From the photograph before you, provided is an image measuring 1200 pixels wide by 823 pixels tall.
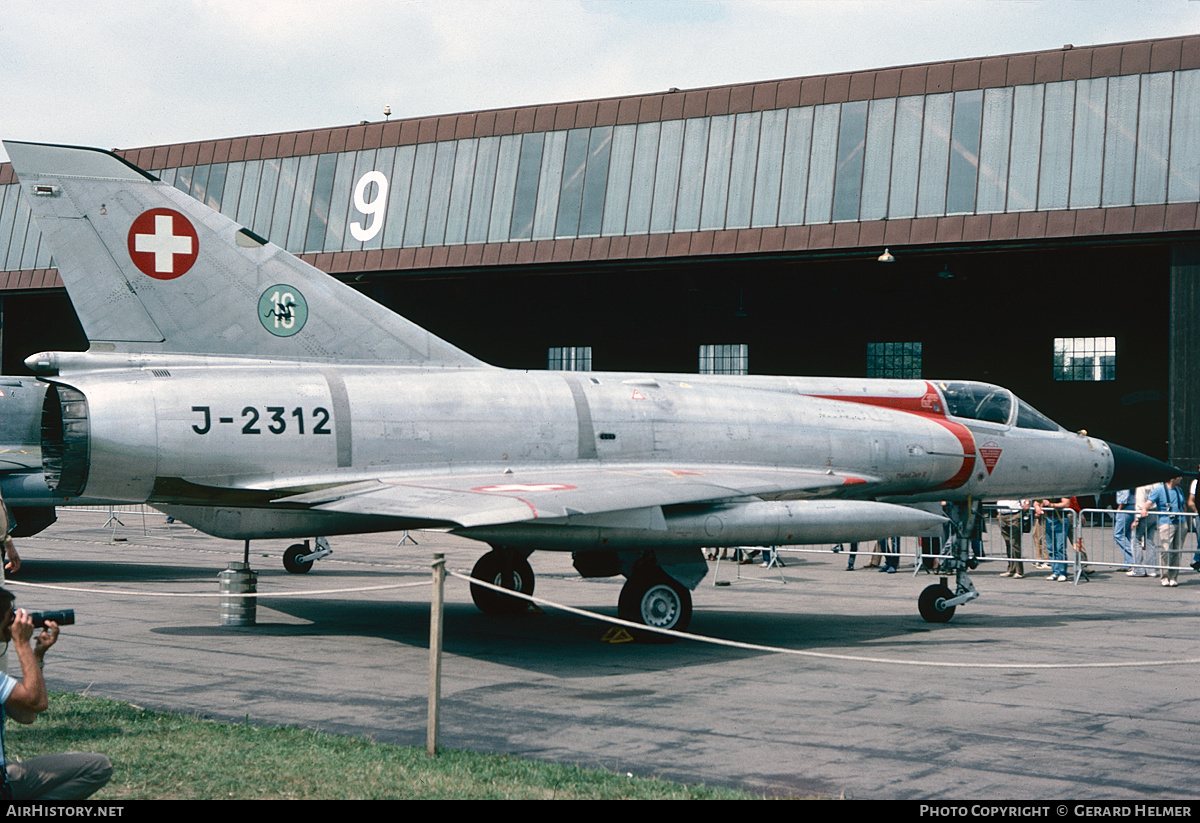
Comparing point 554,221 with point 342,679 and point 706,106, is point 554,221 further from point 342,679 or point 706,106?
point 342,679

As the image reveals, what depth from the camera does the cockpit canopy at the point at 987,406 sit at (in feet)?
48.0

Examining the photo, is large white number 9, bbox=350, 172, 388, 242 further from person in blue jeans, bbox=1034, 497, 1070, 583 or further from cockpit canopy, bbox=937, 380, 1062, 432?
cockpit canopy, bbox=937, 380, 1062, 432

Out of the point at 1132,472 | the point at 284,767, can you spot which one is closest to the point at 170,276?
the point at 284,767

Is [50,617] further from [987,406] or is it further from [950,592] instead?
[987,406]

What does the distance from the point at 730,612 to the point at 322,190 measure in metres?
24.6

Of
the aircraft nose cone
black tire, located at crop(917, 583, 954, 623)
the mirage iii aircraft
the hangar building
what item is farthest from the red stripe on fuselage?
the hangar building

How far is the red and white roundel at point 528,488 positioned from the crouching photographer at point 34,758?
5779mm

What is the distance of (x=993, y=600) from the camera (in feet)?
52.4

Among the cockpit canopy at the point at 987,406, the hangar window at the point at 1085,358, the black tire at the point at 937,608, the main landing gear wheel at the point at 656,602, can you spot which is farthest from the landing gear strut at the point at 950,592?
the hangar window at the point at 1085,358

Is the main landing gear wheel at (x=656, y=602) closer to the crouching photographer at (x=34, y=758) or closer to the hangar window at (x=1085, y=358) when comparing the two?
the crouching photographer at (x=34, y=758)

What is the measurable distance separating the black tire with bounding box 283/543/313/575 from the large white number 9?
17382mm

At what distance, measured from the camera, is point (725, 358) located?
37.6 metres

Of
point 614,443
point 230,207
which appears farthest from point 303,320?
point 230,207

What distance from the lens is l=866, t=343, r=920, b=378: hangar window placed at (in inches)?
1394
